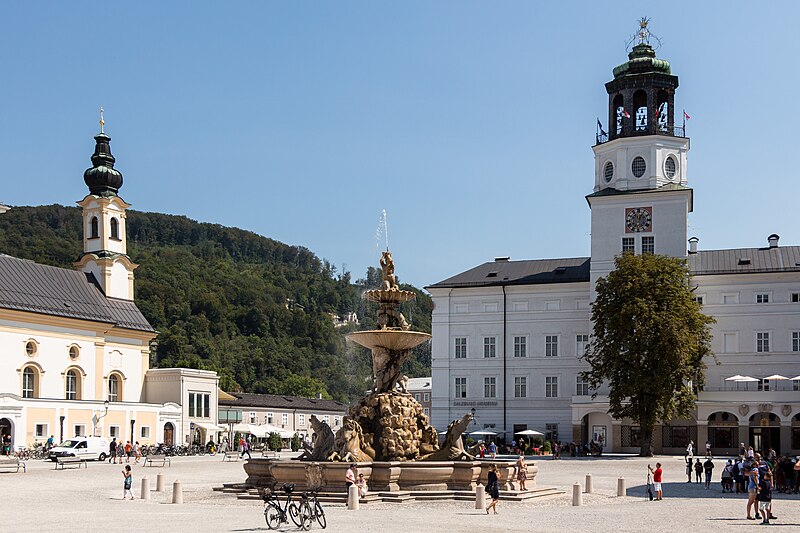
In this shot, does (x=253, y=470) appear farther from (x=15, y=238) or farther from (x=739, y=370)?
(x=15, y=238)

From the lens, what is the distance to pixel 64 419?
208 ft

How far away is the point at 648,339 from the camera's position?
172ft

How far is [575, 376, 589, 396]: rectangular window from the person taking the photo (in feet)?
207

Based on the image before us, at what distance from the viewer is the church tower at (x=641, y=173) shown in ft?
201

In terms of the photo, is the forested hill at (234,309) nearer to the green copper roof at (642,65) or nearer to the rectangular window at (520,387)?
the rectangular window at (520,387)

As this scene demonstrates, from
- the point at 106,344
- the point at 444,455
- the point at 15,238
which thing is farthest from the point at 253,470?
the point at 15,238

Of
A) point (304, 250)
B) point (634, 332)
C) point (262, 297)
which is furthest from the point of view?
point (304, 250)

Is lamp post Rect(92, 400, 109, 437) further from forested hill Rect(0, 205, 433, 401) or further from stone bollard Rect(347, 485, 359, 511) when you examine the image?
stone bollard Rect(347, 485, 359, 511)

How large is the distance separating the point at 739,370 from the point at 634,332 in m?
10.7

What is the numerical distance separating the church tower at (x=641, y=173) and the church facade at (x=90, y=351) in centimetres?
3016

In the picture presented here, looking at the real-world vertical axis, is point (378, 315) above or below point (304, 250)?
below

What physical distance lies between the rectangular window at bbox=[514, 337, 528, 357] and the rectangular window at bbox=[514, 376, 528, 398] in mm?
1413

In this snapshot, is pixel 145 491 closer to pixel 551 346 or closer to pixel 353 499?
pixel 353 499

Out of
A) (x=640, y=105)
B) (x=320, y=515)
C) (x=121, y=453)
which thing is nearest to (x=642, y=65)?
(x=640, y=105)
